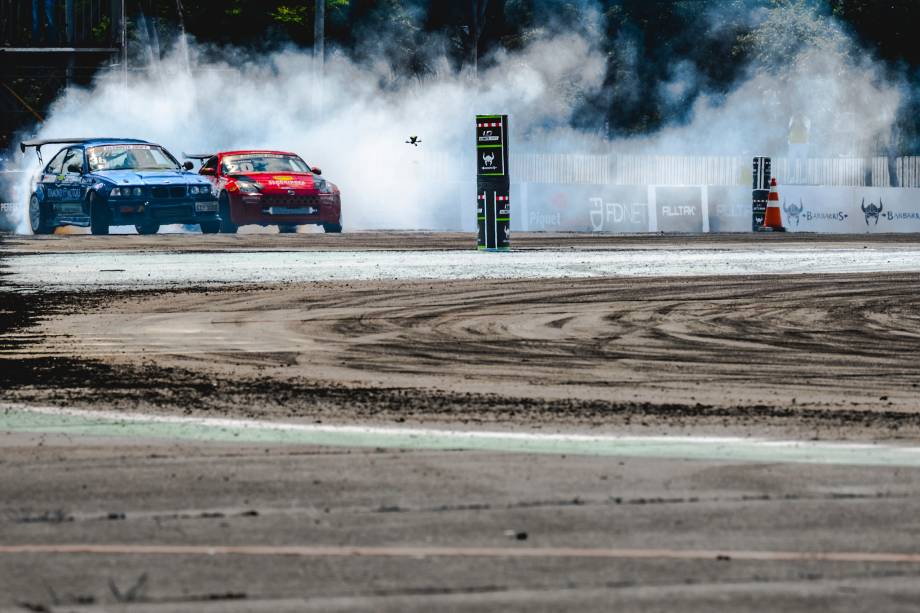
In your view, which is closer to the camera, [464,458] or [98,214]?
[464,458]

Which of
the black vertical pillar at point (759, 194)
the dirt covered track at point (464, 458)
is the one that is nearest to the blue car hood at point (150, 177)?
the black vertical pillar at point (759, 194)

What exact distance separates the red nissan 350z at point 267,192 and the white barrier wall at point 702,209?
6925 millimetres

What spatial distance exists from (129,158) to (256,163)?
2366 mm

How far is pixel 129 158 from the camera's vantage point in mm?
26922

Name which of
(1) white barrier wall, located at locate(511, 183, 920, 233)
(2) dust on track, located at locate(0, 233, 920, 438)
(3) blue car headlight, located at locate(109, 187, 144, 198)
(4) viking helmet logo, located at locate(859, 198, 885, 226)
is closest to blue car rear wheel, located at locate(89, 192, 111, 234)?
(3) blue car headlight, located at locate(109, 187, 144, 198)

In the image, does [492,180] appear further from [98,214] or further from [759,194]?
[759,194]

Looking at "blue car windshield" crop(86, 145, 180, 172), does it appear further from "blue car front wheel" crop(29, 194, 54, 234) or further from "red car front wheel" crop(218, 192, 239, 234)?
"blue car front wheel" crop(29, 194, 54, 234)

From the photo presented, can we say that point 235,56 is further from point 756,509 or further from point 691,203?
point 756,509

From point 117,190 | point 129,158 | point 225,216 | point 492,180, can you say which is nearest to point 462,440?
point 492,180

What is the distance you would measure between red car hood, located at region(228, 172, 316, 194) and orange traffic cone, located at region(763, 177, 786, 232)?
28.4 ft

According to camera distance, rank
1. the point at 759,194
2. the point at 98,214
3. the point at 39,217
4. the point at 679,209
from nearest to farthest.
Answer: the point at 98,214 < the point at 39,217 < the point at 759,194 < the point at 679,209

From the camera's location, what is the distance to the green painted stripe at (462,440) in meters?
6.57

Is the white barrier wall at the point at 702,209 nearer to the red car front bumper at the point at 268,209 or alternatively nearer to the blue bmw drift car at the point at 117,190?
the red car front bumper at the point at 268,209

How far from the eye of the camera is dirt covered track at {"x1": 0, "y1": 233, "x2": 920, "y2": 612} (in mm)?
4543
